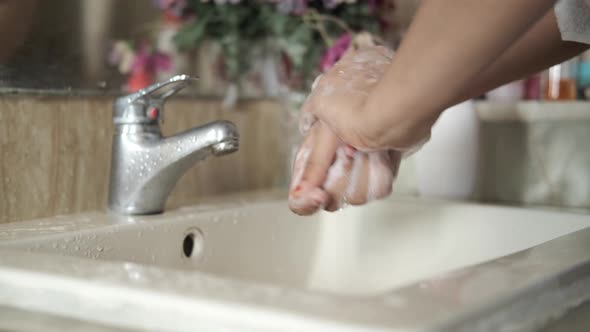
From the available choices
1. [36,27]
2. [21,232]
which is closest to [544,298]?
[21,232]

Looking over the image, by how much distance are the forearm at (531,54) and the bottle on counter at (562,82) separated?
437 mm

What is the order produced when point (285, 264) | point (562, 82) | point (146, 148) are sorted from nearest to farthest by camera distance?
point (146, 148)
point (285, 264)
point (562, 82)

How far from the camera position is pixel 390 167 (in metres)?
0.70

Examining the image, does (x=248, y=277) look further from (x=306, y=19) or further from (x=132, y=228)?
(x=306, y=19)

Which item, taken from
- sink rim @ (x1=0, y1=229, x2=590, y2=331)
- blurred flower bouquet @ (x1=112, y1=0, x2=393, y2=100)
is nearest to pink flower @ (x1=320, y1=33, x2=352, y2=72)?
blurred flower bouquet @ (x1=112, y1=0, x2=393, y2=100)

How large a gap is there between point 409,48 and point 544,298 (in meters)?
0.17

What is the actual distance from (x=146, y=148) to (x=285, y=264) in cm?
25

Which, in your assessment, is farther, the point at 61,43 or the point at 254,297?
the point at 61,43

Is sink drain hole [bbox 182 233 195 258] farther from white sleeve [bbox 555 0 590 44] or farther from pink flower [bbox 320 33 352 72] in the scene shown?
white sleeve [bbox 555 0 590 44]

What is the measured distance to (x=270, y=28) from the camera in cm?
108

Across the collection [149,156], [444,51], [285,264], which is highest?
[444,51]

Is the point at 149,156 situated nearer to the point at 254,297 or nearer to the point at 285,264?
the point at 285,264

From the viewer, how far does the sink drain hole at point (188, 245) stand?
791 millimetres

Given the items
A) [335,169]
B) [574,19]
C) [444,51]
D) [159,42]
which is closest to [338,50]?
[159,42]
